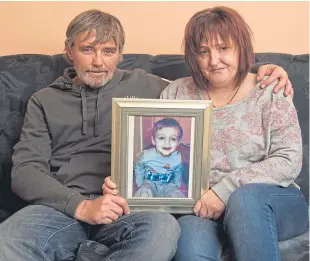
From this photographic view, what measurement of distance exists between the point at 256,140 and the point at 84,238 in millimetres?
555

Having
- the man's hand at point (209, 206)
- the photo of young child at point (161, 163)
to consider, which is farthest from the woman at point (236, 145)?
the photo of young child at point (161, 163)

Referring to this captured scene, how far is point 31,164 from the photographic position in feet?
4.81

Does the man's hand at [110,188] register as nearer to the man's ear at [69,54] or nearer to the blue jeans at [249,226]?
the blue jeans at [249,226]

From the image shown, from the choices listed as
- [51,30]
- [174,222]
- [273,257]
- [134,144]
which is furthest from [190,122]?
[51,30]

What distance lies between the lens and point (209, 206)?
1314mm

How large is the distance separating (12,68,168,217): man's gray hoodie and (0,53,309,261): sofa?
0.15m

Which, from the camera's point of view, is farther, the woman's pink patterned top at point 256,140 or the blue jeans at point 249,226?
the woman's pink patterned top at point 256,140

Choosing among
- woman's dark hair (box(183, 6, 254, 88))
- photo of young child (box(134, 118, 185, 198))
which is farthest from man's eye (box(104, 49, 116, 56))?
photo of young child (box(134, 118, 185, 198))

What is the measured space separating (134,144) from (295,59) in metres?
0.76

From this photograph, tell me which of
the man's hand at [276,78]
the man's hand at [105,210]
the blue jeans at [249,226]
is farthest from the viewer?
the man's hand at [276,78]

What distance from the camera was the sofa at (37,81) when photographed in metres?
1.65

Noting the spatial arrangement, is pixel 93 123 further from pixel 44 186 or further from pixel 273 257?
pixel 273 257

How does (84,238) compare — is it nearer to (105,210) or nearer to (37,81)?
(105,210)

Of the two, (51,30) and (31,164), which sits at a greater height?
(51,30)
